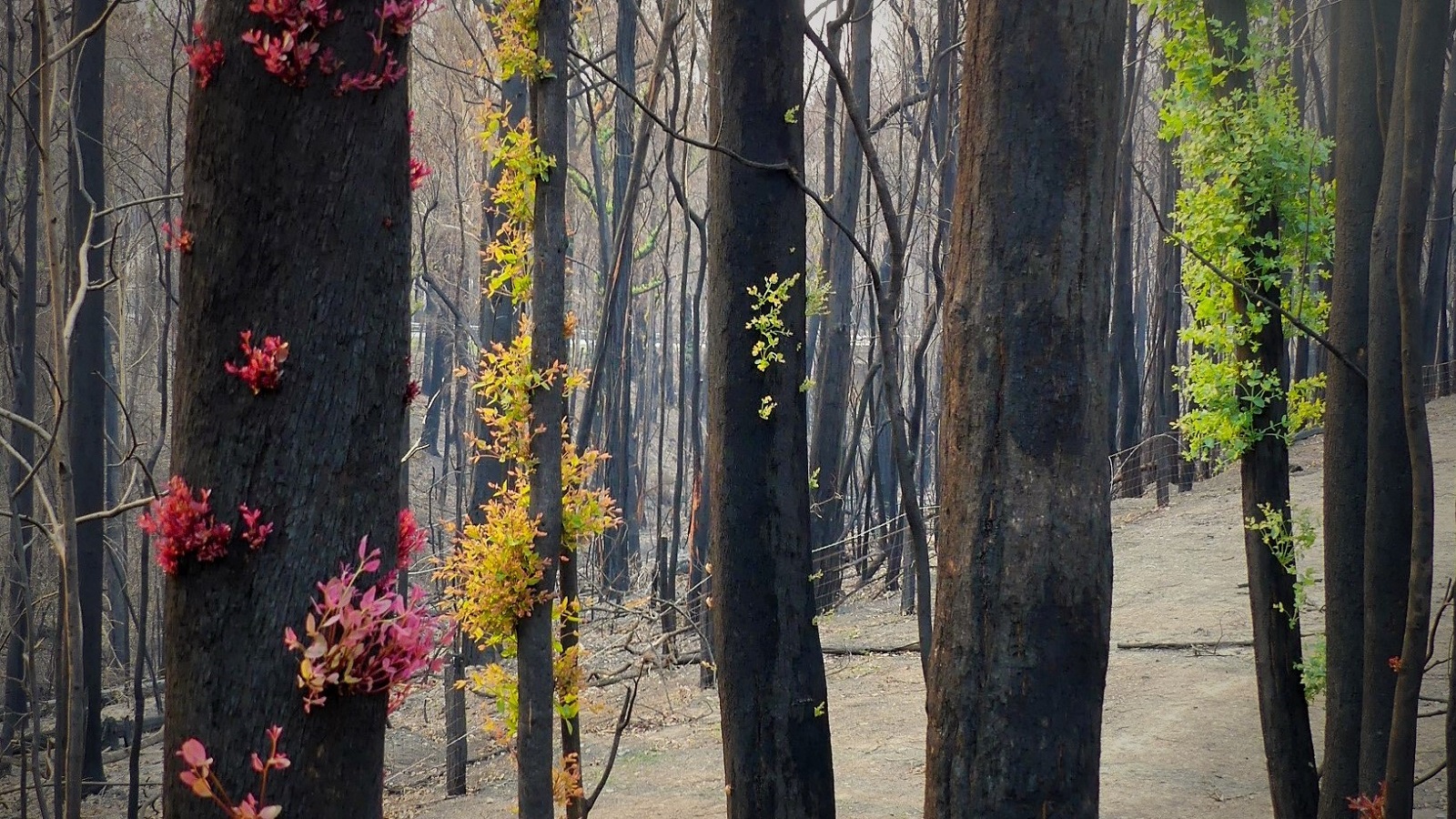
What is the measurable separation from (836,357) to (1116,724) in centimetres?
737

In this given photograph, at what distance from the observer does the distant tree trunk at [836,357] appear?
1470cm

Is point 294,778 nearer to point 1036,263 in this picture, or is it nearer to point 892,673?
point 1036,263

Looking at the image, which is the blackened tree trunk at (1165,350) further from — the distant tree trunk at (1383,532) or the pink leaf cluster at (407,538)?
the pink leaf cluster at (407,538)

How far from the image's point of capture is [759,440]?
5910 mm

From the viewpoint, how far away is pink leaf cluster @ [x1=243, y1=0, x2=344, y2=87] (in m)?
2.39

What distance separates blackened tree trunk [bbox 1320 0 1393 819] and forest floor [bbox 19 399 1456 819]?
1.54 meters

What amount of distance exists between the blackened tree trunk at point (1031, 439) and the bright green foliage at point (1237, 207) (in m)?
2.24

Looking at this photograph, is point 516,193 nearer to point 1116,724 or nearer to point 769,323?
point 769,323

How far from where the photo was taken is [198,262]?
2432 millimetres

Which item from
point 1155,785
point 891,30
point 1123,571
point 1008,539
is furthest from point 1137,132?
point 1008,539

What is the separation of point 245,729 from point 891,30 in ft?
Answer: 83.8

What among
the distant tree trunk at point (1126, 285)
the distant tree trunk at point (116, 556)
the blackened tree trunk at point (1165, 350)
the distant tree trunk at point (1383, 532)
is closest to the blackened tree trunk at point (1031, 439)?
the distant tree trunk at point (1383, 532)

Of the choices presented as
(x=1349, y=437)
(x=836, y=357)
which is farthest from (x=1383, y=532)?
(x=836, y=357)

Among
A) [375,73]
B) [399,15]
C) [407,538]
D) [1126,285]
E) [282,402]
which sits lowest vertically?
[407,538]
